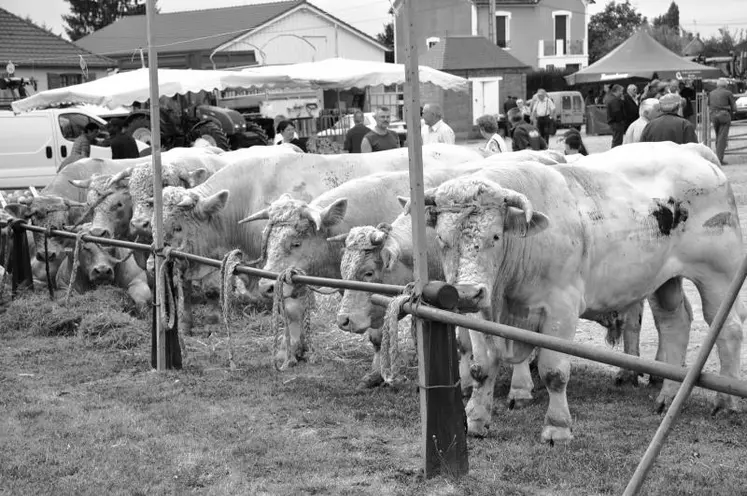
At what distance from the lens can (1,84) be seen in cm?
3020

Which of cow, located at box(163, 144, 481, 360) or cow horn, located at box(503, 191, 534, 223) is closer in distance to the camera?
cow horn, located at box(503, 191, 534, 223)

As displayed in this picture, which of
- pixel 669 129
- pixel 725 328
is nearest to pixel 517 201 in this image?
pixel 725 328

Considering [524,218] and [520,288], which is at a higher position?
[524,218]

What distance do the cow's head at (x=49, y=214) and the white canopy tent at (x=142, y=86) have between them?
5398 mm

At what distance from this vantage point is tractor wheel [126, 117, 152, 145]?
1825 centimetres

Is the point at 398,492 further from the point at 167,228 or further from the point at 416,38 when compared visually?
the point at 167,228

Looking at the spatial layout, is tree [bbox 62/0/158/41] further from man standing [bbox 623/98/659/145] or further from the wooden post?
the wooden post

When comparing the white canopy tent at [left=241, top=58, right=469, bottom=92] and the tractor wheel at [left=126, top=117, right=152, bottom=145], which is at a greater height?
the white canopy tent at [left=241, top=58, right=469, bottom=92]

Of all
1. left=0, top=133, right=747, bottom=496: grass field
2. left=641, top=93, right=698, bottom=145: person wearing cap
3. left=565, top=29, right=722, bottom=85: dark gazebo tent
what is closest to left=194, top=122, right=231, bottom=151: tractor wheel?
left=641, top=93, right=698, bottom=145: person wearing cap

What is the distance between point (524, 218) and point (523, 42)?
6596 centimetres

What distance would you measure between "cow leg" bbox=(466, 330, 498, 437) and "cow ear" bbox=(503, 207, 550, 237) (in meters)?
0.84

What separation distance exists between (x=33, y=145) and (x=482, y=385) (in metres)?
16.8

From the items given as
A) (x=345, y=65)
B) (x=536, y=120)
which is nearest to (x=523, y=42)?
(x=536, y=120)

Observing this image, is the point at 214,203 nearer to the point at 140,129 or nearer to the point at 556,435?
the point at 556,435
